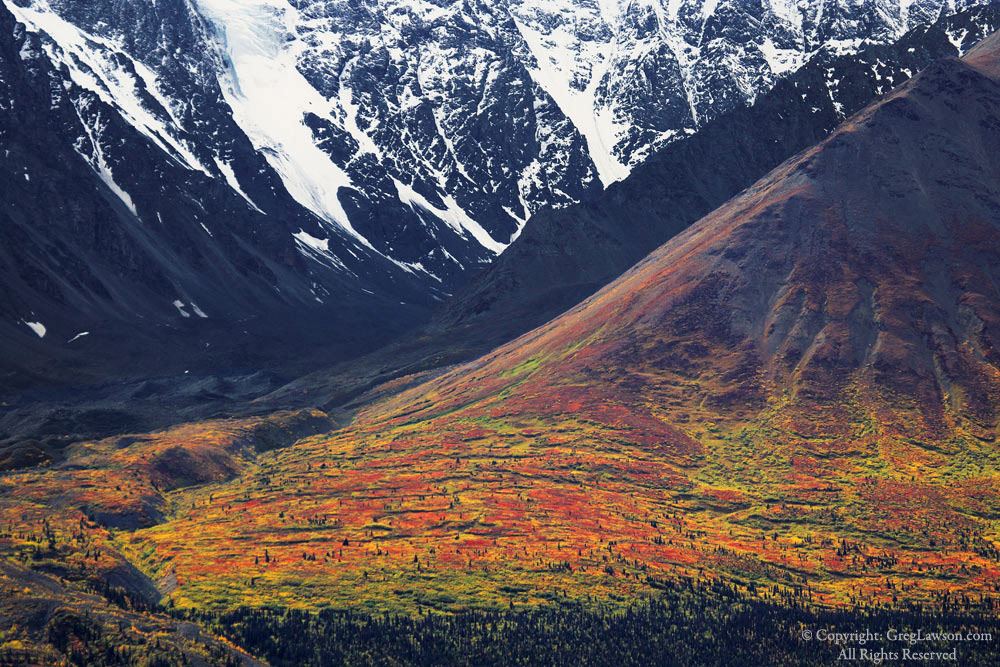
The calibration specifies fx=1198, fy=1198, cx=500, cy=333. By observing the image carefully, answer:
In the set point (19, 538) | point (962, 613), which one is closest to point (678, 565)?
point (962, 613)

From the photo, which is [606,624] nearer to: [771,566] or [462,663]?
[462,663]

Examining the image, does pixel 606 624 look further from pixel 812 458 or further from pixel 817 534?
pixel 812 458

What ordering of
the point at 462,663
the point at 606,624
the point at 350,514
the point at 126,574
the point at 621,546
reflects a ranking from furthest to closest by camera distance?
the point at 350,514, the point at 621,546, the point at 126,574, the point at 606,624, the point at 462,663

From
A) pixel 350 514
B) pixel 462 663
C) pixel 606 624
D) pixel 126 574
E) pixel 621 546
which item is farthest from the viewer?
pixel 350 514

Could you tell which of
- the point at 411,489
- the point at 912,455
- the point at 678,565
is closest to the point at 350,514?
the point at 411,489

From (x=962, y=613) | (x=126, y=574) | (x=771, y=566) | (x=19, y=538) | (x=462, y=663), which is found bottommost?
(x=962, y=613)

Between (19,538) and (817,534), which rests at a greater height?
(19,538)

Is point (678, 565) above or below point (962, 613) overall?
above

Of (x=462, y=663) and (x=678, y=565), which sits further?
(x=678, y=565)

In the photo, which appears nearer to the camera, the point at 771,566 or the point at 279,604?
the point at 279,604
